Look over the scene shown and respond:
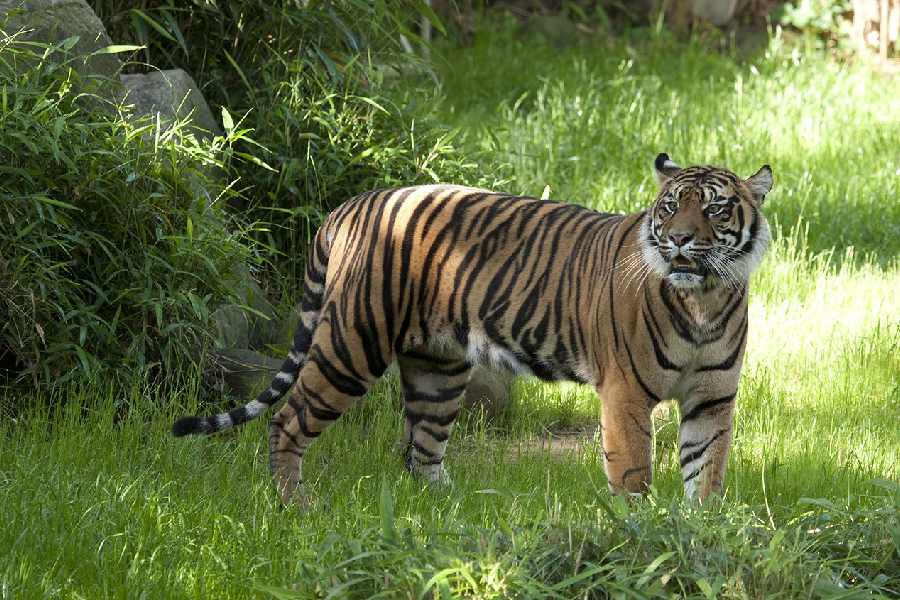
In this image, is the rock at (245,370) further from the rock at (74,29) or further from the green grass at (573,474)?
the rock at (74,29)

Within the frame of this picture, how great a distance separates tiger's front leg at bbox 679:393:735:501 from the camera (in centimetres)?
480

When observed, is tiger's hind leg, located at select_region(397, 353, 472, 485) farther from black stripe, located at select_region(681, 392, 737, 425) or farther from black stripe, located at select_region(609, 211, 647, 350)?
Answer: black stripe, located at select_region(681, 392, 737, 425)

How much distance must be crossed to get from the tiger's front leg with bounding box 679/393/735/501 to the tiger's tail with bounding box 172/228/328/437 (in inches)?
59.9

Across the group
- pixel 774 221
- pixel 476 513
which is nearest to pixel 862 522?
pixel 476 513

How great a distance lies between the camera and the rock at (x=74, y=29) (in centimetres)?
605

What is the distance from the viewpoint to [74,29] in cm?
623

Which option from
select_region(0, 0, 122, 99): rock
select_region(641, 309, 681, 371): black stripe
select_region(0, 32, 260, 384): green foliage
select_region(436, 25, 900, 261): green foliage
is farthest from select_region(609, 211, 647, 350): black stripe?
select_region(436, 25, 900, 261): green foliage

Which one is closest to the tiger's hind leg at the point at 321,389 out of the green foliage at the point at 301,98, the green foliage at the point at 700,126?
the green foliage at the point at 301,98

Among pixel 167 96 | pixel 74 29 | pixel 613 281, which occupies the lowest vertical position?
pixel 613 281

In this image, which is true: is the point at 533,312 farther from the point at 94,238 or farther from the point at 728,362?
A: the point at 94,238

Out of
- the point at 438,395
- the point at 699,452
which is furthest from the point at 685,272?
the point at 438,395

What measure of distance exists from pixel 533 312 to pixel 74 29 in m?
2.64

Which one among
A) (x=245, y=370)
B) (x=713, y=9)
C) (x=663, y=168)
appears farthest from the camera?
(x=713, y=9)

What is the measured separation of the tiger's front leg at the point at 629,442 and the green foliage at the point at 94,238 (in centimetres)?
186
